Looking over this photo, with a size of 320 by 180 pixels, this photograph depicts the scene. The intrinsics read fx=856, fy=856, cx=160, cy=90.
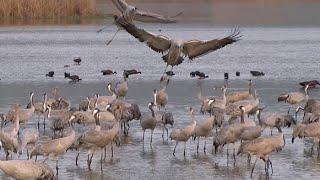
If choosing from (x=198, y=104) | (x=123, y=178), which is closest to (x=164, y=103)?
(x=198, y=104)

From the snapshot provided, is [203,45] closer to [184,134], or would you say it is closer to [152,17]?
[152,17]

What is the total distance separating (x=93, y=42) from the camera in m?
36.8

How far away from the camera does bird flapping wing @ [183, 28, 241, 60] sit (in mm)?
10945

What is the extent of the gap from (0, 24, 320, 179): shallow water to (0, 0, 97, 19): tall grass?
1185mm

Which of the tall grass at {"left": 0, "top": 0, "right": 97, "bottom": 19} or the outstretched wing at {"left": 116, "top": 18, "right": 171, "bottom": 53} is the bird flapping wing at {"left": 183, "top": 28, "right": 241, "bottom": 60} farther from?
the tall grass at {"left": 0, "top": 0, "right": 97, "bottom": 19}

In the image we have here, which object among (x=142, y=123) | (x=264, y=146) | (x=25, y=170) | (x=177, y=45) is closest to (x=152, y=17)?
(x=177, y=45)

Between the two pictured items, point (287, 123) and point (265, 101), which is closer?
point (287, 123)

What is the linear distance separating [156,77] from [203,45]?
11888mm

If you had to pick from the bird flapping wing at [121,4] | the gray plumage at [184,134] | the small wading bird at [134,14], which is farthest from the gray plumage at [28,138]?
the bird flapping wing at [121,4]

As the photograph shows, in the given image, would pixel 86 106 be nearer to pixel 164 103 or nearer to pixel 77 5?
pixel 164 103

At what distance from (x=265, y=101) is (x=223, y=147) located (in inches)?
199

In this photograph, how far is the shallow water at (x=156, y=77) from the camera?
458 inches

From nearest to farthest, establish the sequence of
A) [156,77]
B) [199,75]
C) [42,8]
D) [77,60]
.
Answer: [199,75] < [156,77] < [77,60] < [42,8]

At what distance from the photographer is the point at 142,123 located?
13688 millimetres
